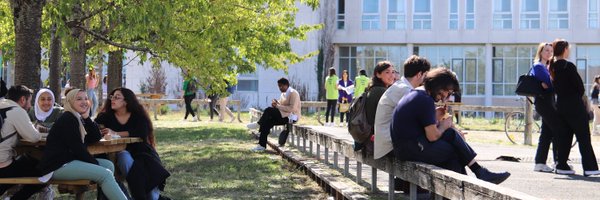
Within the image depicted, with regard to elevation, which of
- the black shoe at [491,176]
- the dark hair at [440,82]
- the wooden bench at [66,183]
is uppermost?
the dark hair at [440,82]

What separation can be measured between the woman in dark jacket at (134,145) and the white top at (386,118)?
6.76ft

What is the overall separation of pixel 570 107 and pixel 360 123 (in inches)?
141

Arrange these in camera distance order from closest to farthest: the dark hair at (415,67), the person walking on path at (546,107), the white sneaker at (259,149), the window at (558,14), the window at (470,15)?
the dark hair at (415,67) → the person walking on path at (546,107) → the white sneaker at (259,149) → the window at (558,14) → the window at (470,15)

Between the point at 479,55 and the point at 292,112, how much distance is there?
3495 cm

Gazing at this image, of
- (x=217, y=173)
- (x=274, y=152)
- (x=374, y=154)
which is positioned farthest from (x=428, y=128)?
(x=274, y=152)

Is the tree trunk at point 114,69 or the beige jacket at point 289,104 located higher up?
the tree trunk at point 114,69

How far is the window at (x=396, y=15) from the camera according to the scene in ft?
167

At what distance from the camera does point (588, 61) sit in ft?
163

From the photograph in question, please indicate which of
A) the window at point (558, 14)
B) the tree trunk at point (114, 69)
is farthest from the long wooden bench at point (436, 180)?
the window at point (558, 14)

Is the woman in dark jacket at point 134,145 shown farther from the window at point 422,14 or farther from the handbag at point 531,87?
the window at point 422,14

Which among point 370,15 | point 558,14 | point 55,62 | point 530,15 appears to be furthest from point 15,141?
point 558,14

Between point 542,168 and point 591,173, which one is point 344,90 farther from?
point 591,173

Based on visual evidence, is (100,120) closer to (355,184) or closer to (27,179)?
(27,179)

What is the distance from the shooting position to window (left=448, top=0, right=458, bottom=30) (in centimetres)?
5019
